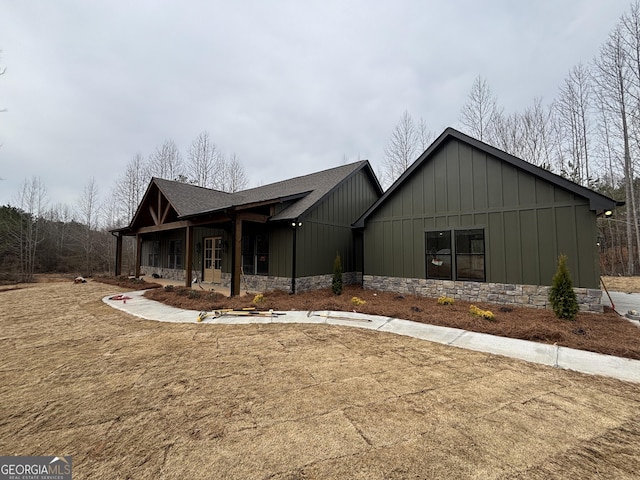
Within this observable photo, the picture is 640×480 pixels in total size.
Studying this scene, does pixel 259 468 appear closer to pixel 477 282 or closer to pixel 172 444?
pixel 172 444

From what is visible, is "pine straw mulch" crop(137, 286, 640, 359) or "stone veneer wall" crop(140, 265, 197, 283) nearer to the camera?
"pine straw mulch" crop(137, 286, 640, 359)

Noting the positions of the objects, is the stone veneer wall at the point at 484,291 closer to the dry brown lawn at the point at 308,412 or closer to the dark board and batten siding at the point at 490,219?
the dark board and batten siding at the point at 490,219

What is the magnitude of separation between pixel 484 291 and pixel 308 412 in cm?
717

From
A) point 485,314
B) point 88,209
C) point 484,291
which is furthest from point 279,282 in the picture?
point 88,209

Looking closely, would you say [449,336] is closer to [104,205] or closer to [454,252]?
[454,252]

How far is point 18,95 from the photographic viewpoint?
9.85 m

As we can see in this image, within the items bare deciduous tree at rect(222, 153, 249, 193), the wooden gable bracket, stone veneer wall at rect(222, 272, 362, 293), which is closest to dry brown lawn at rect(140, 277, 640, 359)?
stone veneer wall at rect(222, 272, 362, 293)

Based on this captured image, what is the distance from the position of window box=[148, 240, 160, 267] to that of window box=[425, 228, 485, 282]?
15753 millimetres

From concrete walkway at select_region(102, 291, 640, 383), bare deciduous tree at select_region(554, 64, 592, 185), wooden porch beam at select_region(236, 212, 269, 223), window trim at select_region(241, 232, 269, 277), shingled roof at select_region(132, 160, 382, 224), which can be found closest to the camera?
concrete walkway at select_region(102, 291, 640, 383)

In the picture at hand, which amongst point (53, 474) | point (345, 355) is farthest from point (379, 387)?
point (53, 474)

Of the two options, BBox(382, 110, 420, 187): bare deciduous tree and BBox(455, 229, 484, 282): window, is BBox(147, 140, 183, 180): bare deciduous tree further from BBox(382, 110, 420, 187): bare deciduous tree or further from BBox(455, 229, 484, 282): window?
BBox(455, 229, 484, 282): window

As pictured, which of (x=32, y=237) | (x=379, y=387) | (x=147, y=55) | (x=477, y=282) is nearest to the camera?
(x=379, y=387)

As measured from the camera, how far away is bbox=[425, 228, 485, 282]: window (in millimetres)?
8125

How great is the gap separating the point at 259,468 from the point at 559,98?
2333 cm
